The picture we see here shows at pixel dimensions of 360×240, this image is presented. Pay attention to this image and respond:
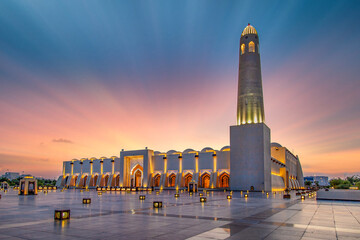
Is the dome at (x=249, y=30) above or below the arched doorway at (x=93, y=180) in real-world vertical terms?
above

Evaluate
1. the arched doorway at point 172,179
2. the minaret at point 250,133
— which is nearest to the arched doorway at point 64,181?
the arched doorway at point 172,179

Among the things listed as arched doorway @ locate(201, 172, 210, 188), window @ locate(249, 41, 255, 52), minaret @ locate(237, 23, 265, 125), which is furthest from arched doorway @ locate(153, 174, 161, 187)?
window @ locate(249, 41, 255, 52)

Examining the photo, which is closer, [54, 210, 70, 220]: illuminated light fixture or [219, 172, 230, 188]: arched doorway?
[54, 210, 70, 220]: illuminated light fixture

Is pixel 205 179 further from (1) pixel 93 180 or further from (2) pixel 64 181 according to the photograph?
(2) pixel 64 181

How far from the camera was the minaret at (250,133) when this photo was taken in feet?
149

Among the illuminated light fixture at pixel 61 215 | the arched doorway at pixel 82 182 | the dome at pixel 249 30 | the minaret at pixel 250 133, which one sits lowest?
the arched doorway at pixel 82 182

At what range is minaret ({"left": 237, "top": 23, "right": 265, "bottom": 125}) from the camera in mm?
49062

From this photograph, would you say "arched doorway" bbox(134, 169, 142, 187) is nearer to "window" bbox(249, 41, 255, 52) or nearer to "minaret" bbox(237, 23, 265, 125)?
"minaret" bbox(237, 23, 265, 125)

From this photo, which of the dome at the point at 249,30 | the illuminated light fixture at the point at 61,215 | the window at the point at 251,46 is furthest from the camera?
the dome at the point at 249,30

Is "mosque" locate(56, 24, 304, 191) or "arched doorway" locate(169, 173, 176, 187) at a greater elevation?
"mosque" locate(56, 24, 304, 191)

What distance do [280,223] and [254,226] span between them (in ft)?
4.21

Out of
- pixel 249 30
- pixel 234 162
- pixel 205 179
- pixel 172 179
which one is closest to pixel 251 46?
pixel 249 30

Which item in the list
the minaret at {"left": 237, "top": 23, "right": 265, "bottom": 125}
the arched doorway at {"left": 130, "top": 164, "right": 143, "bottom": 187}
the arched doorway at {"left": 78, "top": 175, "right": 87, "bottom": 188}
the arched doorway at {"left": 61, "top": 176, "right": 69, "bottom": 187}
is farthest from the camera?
the arched doorway at {"left": 61, "top": 176, "right": 69, "bottom": 187}

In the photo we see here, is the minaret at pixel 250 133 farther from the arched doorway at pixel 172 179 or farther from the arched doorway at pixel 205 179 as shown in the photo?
the arched doorway at pixel 172 179
